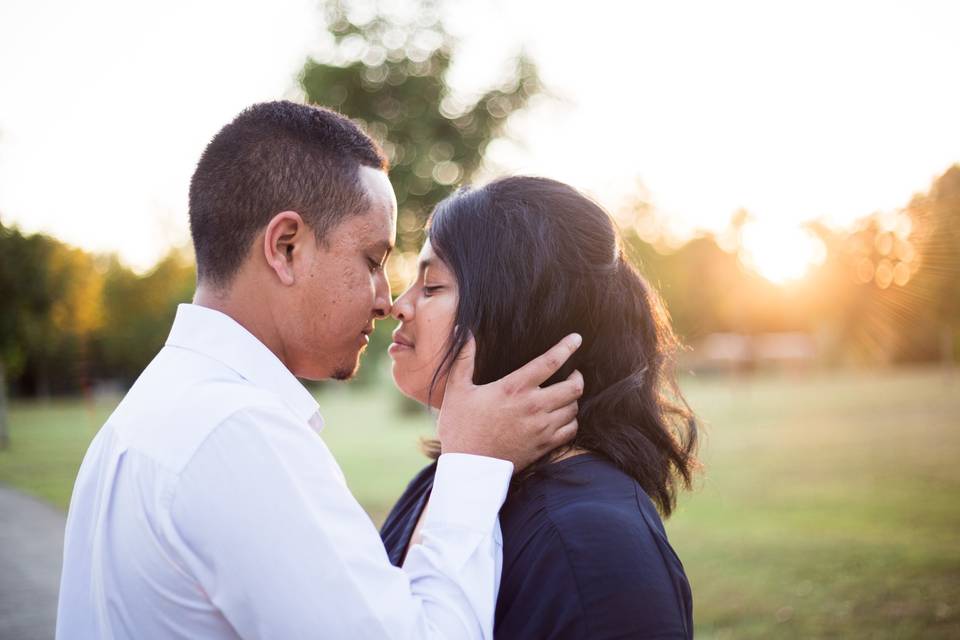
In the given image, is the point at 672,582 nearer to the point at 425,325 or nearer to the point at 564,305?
the point at 564,305

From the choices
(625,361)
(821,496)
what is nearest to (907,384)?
(821,496)

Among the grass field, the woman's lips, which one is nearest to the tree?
the grass field

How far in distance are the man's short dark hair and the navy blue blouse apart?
3.65ft

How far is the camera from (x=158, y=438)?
184cm

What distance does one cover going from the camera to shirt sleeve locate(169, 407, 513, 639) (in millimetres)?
1696

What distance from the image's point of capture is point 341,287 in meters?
2.58

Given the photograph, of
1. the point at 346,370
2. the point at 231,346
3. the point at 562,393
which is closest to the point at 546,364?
the point at 562,393

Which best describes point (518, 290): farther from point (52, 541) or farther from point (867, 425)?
point (867, 425)

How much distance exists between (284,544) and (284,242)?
3.34ft

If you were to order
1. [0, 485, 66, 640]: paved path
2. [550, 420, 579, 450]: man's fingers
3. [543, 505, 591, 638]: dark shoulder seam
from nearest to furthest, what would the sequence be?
[543, 505, 591, 638]: dark shoulder seam < [550, 420, 579, 450]: man's fingers < [0, 485, 66, 640]: paved path

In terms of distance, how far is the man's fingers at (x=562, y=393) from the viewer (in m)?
2.43

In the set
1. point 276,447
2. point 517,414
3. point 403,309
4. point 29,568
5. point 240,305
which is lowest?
point 29,568

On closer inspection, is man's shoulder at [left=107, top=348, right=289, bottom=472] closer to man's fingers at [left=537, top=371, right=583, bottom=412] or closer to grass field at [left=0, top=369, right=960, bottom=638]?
man's fingers at [left=537, top=371, right=583, bottom=412]

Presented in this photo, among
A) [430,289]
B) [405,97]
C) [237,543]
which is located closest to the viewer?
[237,543]
